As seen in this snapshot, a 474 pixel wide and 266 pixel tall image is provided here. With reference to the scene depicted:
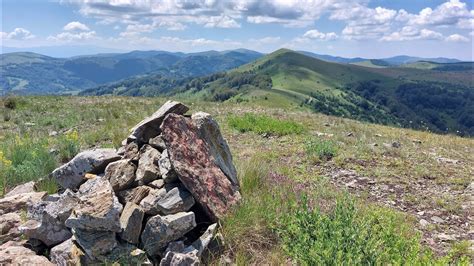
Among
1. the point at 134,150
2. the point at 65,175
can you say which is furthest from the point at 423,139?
the point at 65,175

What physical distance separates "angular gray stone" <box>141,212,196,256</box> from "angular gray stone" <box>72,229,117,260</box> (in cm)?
46

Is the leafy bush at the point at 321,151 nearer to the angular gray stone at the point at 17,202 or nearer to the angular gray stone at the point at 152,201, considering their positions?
the angular gray stone at the point at 152,201

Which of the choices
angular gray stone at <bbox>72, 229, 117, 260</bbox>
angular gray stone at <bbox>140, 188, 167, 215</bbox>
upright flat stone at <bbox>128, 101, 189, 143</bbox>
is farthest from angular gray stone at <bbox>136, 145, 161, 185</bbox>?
angular gray stone at <bbox>72, 229, 117, 260</bbox>

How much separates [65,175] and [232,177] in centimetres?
313

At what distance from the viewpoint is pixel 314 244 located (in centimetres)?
511

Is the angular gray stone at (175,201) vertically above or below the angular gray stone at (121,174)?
below

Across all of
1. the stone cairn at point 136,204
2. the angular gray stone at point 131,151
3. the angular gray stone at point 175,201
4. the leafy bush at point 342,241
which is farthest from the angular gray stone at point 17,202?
the leafy bush at point 342,241

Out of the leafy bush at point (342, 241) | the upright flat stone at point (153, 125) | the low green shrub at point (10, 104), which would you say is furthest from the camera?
the low green shrub at point (10, 104)

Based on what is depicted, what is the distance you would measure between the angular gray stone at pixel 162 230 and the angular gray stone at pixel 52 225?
50.7 inches

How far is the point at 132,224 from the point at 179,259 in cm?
96

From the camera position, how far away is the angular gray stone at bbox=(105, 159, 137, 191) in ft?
20.7

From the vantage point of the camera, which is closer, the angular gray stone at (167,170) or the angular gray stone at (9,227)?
the angular gray stone at (9,227)

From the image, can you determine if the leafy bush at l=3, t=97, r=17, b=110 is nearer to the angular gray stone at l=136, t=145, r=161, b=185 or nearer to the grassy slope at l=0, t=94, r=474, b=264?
the grassy slope at l=0, t=94, r=474, b=264

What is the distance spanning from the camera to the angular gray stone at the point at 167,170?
6312mm
